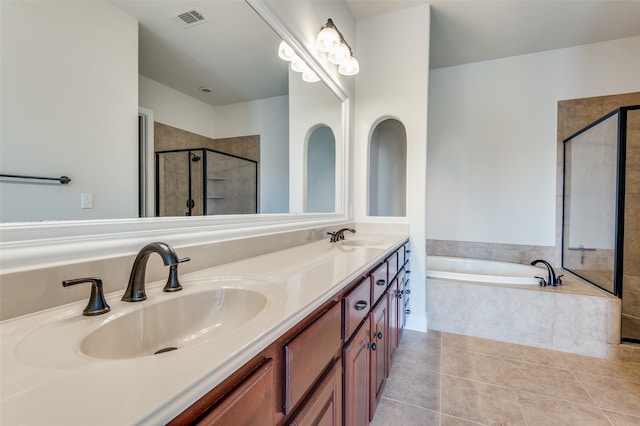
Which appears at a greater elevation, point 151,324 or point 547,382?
point 151,324

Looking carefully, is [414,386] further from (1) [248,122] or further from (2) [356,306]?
(1) [248,122]

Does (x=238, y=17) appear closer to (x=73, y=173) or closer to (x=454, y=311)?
(x=73, y=173)

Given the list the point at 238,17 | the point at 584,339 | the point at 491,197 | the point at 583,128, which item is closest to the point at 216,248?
the point at 238,17

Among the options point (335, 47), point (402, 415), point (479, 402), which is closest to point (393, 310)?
point (402, 415)

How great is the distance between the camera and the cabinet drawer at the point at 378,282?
4.22 ft

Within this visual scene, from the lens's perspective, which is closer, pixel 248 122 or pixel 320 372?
pixel 320 372

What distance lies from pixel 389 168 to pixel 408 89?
4.62 ft

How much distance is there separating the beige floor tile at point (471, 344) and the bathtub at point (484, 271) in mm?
471

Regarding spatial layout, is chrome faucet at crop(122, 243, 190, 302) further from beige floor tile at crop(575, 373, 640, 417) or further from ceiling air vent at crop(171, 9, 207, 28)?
beige floor tile at crop(575, 373, 640, 417)

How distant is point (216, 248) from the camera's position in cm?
106

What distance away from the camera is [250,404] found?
0.50m

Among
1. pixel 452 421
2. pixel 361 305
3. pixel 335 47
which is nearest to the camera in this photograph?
pixel 361 305

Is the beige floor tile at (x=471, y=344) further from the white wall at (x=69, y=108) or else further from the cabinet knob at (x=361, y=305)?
the white wall at (x=69, y=108)

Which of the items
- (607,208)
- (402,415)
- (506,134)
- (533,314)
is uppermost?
(506,134)
